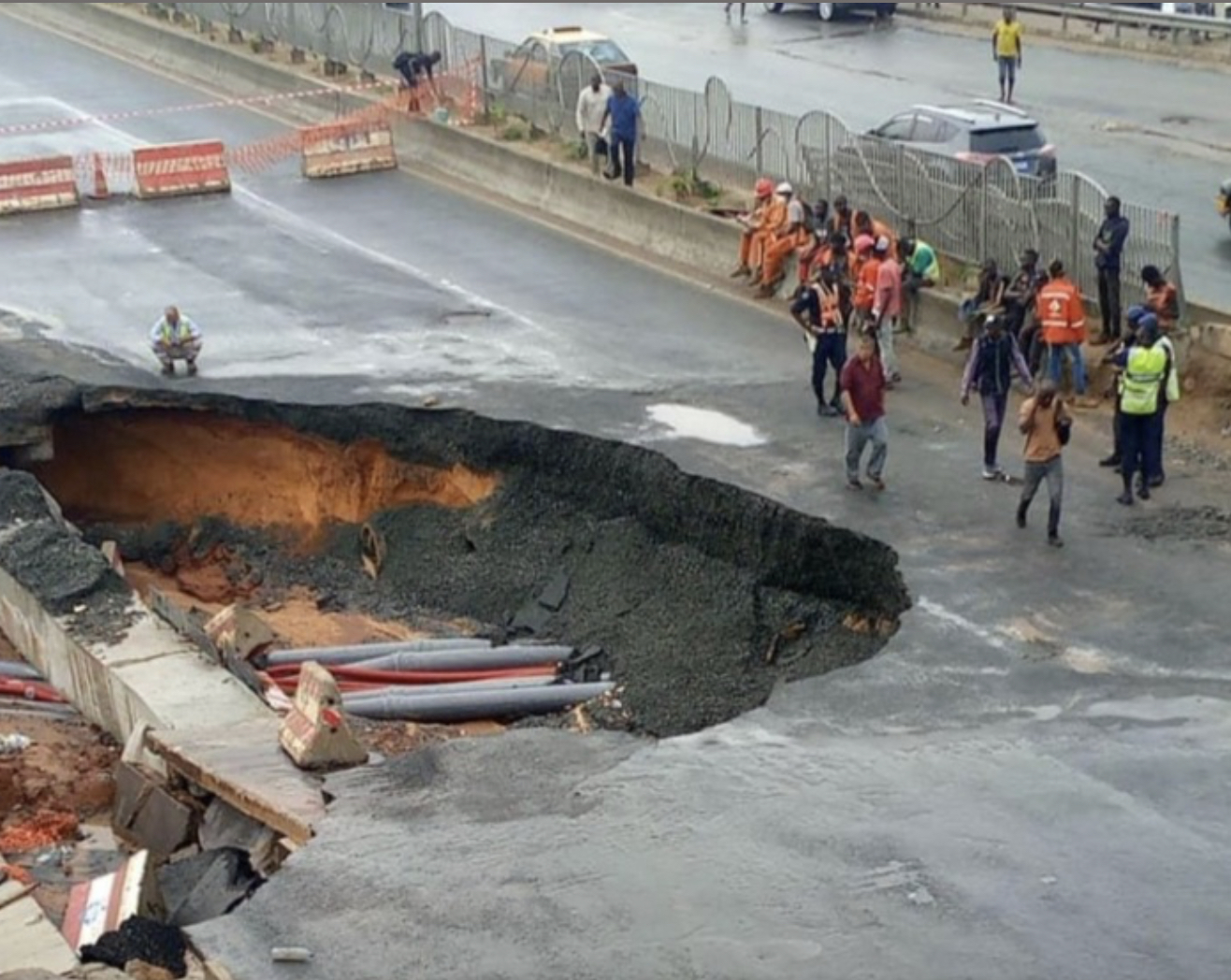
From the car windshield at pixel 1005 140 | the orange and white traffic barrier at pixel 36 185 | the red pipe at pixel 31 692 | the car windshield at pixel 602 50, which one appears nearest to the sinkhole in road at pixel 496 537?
the red pipe at pixel 31 692

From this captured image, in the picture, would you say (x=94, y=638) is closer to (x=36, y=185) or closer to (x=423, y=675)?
(x=423, y=675)

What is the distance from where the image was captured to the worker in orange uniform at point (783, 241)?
24.9m

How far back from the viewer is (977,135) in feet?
89.4

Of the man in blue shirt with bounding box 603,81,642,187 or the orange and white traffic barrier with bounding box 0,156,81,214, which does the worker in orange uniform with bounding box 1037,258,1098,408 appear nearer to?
the man in blue shirt with bounding box 603,81,642,187

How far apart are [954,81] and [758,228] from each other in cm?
1305

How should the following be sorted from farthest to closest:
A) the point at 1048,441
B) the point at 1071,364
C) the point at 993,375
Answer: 1. the point at 1071,364
2. the point at 993,375
3. the point at 1048,441

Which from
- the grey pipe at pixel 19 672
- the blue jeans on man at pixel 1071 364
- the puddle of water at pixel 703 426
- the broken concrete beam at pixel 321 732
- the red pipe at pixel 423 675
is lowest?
the grey pipe at pixel 19 672

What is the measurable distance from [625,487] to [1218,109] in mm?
16554

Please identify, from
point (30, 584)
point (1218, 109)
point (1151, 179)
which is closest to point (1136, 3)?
point (1218, 109)

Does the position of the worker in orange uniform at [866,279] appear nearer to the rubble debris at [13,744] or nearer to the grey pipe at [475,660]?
the grey pipe at [475,660]

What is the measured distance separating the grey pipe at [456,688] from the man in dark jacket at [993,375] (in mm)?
4328

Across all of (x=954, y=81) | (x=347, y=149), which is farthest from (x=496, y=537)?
(x=954, y=81)

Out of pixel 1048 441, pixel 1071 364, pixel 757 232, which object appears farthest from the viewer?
pixel 757 232

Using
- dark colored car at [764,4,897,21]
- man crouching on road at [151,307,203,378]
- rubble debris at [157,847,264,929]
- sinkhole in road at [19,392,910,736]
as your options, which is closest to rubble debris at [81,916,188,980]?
rubble debris at [157,847,264,929]
